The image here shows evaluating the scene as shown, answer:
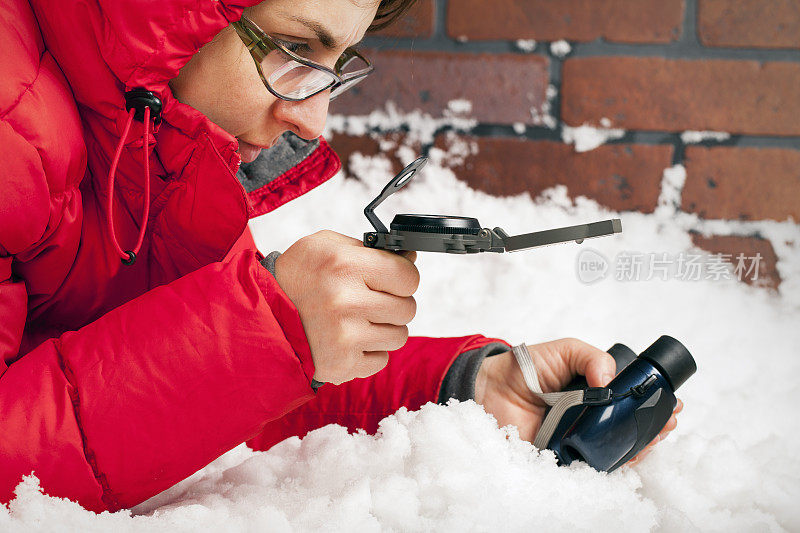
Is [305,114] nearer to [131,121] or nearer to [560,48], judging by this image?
[131,121]

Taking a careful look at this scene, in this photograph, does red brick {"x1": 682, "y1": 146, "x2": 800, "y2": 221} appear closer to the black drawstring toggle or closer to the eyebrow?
the eyebrow

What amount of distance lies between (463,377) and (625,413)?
158 millimetres

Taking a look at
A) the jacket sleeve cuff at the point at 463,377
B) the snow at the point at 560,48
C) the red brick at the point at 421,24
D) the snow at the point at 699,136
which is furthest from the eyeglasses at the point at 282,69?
the snow at the point at 699,136

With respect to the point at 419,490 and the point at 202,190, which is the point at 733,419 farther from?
the point at 202,190

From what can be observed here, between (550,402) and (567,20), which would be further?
(567,20)

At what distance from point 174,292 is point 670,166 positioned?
0.83 m

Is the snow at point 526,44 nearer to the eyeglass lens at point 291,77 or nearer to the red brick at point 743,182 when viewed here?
the red brick at point 743,182

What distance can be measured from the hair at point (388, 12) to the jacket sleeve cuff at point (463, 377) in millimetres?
359

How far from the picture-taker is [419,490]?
51cm

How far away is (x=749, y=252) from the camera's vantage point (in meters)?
1.07

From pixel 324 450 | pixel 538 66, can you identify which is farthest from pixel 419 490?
pixel 538 66

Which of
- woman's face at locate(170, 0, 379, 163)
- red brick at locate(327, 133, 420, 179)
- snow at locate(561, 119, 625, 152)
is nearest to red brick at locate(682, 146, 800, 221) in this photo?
snow at locate(561, 119, 625, 152)

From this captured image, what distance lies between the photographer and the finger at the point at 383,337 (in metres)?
0.52

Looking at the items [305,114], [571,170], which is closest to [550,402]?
[305,114]
